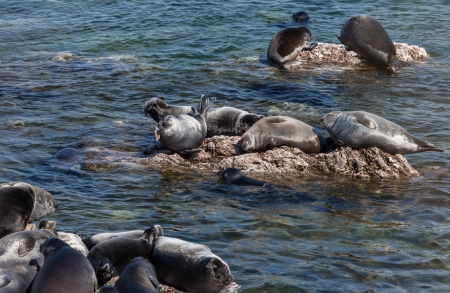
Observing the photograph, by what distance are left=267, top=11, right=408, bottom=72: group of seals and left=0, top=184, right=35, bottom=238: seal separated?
9.76 metres

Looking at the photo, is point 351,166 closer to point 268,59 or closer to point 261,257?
point 261,257

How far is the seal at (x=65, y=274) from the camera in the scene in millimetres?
5168

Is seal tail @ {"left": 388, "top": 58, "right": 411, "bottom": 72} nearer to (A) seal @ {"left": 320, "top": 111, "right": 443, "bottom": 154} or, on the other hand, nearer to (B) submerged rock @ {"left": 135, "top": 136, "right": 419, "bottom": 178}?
(A) seal @ {"left": 320, "top": 111, "right": 443, "bottom": 154}

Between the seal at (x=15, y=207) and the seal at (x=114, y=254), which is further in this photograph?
the seal at (x=15, y=207)

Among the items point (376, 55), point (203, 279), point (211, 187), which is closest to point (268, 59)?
point (376, 55)

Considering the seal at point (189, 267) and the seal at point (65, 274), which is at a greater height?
the seal at point (65, 274)

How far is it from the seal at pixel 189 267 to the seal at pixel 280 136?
12.4 feet

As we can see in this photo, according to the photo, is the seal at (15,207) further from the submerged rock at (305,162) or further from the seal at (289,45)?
the seal at (289,45)

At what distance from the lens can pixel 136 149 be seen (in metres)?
11.2

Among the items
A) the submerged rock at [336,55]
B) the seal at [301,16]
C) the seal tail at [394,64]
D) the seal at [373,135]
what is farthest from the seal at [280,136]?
the seal at [301,16]

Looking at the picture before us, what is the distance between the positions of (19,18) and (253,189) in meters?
14.5

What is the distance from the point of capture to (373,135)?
32.3 ft

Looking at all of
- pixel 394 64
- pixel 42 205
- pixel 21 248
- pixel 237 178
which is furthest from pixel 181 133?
pixel 394 64

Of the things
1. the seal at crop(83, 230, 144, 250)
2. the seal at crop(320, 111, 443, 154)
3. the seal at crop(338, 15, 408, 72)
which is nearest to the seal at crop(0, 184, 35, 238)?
the seal at crop(83, 230, 144, 250)
